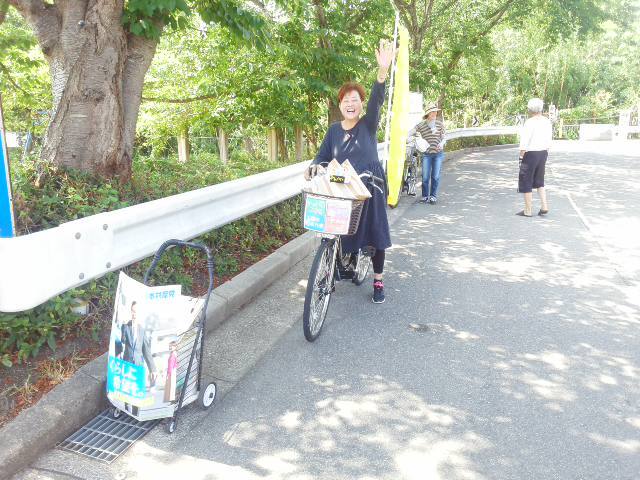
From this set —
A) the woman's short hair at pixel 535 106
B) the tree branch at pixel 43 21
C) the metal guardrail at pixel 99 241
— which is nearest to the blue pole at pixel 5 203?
the metal guardrail at pixel 99 241

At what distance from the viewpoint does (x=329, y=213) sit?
4125mm

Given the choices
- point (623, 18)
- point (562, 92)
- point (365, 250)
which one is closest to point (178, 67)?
point (365, 250)

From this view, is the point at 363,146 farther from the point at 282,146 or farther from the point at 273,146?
the point at 282,146

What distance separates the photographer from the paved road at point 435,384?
9.50 ft

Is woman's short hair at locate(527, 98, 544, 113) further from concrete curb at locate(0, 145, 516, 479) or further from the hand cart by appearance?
the hand cart

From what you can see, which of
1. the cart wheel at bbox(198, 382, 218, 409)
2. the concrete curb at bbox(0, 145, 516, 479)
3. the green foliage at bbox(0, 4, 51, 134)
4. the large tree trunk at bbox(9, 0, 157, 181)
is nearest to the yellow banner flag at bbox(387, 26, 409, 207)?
the large tree trunk at bbox(9, 0, 157, 181)

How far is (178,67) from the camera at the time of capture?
1159 cm

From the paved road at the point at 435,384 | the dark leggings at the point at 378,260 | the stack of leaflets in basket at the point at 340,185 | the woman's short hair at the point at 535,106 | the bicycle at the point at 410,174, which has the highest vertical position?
the woman's short hair at the point at 535,106

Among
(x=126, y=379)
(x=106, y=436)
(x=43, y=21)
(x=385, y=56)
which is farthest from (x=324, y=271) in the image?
(x=43, y=21)

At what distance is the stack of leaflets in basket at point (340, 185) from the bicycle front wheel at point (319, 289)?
1.56ft

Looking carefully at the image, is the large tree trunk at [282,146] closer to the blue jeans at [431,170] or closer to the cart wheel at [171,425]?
the blue jeans at [431,170]

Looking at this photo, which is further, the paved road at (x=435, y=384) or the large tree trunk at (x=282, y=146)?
the large tree trunk at (x=282, y=146)

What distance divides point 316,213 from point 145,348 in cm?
170

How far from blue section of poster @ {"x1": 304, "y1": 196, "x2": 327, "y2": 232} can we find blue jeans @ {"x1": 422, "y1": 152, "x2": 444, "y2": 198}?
6834mm
